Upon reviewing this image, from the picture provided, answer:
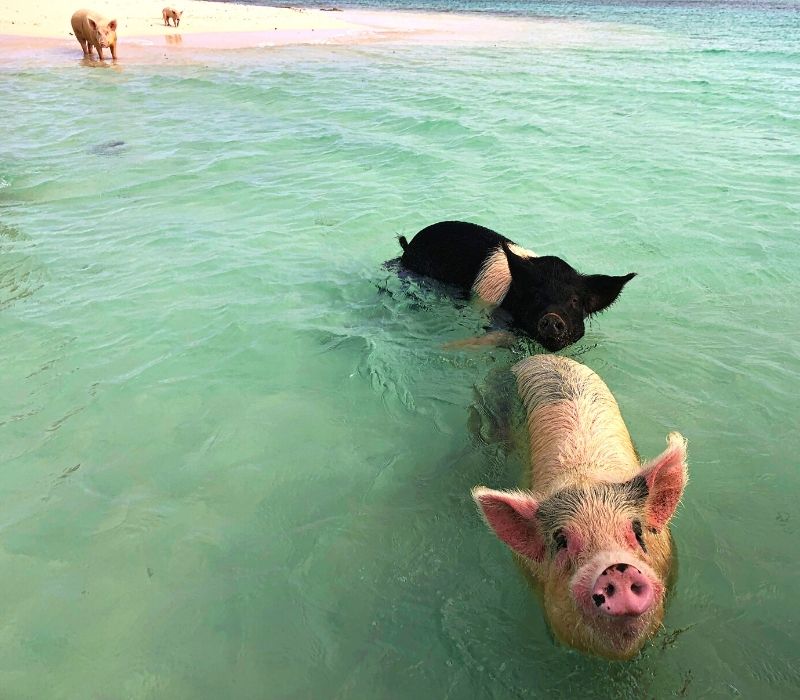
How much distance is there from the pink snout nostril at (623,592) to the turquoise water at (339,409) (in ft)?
2.00

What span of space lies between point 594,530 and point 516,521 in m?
0.35

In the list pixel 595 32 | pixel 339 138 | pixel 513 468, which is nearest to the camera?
pixel 513 468

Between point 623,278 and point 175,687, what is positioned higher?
point 623,278

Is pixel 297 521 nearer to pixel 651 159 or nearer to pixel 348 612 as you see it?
pixel 348 612

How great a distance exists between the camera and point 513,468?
3.87 meters

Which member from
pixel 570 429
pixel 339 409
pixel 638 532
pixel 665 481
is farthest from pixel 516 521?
pixel 339 409

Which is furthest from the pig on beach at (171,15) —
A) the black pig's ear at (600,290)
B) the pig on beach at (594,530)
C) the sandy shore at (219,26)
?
the pig on beach at (594,530)

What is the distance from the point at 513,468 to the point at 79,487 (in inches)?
98.0

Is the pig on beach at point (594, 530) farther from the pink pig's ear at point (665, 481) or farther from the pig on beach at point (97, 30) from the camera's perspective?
the pig on beach at point (97, 30)

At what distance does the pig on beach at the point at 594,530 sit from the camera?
2.38 metres

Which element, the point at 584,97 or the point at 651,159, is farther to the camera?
the point at 584,97

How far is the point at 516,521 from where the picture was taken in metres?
2.87

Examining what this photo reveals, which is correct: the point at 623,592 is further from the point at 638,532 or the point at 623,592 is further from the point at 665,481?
the point at 665,481

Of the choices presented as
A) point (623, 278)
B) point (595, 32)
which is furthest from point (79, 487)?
point (595, 32)
